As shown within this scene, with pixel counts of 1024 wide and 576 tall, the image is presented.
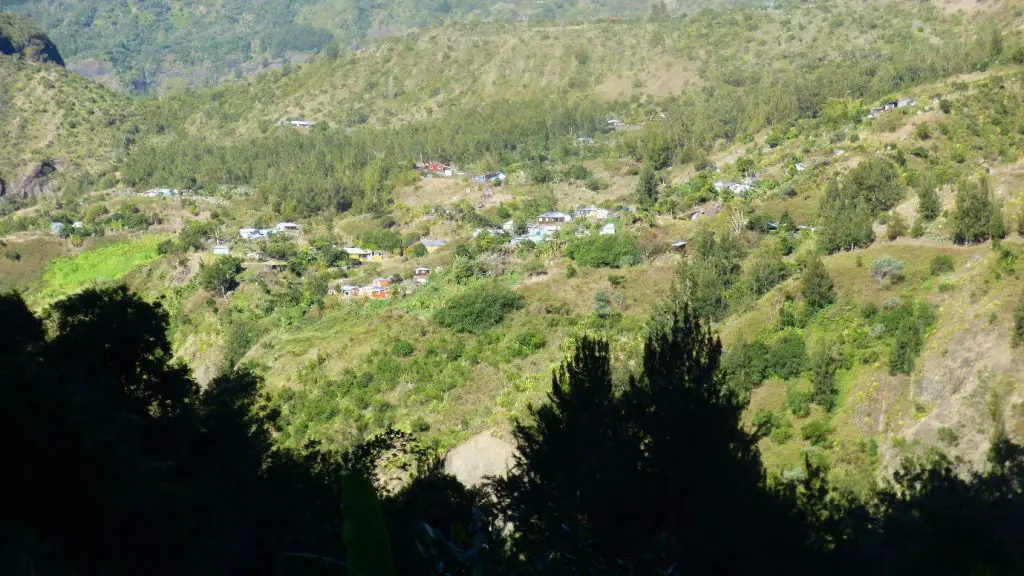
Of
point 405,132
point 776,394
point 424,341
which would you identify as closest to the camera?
point 776,394

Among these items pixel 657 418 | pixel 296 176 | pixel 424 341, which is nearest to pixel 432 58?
pixel 296 176

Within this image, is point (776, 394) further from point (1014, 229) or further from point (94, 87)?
point (94, 87)

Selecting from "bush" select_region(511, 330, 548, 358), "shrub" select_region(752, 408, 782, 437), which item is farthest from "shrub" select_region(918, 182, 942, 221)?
"bush" select_region(511, 330, 548, 358)

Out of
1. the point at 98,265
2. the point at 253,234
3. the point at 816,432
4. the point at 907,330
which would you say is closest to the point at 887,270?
the point at 907,330

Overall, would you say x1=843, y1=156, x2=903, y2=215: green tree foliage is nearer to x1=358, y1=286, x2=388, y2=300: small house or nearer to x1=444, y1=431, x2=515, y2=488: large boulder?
x1=444, y1=431, x2=515, y2=488: large boulder

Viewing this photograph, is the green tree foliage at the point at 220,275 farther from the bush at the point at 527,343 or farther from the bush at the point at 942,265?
the bush at the point at 942,265

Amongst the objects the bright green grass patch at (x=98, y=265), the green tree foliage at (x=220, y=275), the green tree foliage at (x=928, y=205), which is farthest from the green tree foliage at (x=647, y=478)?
the bright green grass patch at (x=98, y=265)
